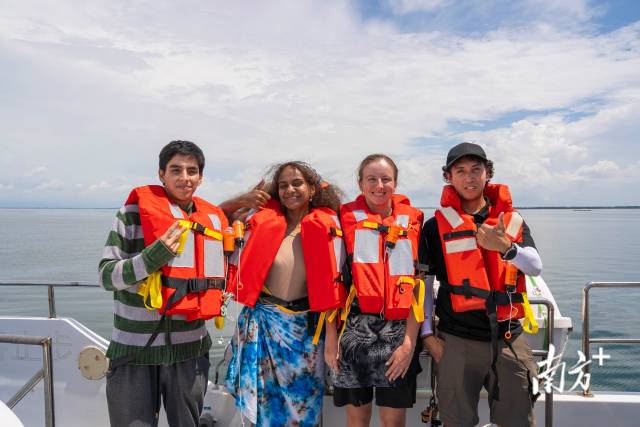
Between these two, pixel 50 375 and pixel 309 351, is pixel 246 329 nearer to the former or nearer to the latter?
pixel 309 351

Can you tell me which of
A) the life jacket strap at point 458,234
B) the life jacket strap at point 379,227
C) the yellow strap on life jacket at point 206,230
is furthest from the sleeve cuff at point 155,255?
the life jacket strap at point 458,234

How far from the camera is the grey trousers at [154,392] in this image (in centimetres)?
224

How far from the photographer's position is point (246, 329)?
2512mm

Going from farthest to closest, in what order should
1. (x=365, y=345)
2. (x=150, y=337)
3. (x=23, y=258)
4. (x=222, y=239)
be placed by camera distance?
(x=23, y=258) < (x=222, y=239) < (x=365, y=345) < (x=150, y=337)

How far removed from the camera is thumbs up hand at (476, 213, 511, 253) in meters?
2.25

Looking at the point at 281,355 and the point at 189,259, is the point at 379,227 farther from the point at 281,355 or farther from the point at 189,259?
the point at 189,259

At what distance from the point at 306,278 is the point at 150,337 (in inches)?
33.1

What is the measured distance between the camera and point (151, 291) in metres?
2.22

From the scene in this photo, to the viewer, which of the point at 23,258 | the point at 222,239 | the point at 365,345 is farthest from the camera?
the point at 23,258

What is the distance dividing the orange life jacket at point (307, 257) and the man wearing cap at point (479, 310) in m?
0.50

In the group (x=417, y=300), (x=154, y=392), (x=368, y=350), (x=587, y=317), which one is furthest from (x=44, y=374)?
(x=587, y=317)

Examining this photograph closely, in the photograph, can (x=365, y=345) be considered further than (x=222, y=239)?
No

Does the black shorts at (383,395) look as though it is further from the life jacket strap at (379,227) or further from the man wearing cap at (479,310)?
the life jacket strap at (379,227)

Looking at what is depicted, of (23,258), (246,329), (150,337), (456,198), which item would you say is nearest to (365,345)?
(246,329)
